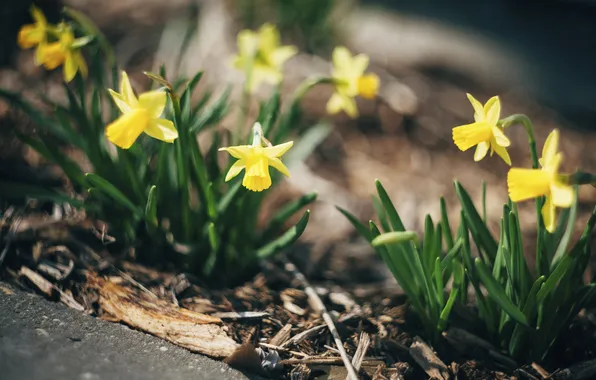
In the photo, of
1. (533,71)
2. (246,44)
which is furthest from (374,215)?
(533,71)

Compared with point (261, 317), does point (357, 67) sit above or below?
above

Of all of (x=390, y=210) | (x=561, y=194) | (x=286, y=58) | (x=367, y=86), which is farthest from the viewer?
(x=286, y=58)

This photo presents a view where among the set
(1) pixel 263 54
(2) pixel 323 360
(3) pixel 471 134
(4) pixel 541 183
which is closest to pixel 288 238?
(2) pixel 323 360

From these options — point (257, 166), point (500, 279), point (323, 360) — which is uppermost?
point (257, 166)

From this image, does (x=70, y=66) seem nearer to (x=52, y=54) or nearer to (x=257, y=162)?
(x=52, y=54)

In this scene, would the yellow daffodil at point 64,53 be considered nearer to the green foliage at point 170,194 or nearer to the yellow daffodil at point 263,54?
the green foliage at point 170,194

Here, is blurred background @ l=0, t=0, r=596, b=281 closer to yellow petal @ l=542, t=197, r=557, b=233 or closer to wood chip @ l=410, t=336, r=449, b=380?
wood chip @ l=410, t=336, r=449, b=380
